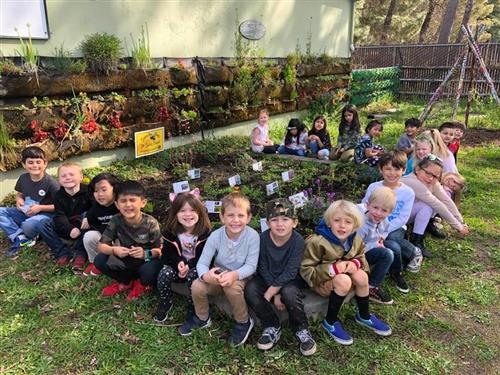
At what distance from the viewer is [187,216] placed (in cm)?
305

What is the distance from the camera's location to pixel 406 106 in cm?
1363

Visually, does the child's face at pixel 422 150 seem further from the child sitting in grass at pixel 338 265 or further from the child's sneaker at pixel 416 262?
the child sitting in grass at pixel 338 265

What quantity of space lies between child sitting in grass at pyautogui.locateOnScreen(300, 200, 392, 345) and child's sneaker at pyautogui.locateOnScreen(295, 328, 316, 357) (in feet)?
0.70

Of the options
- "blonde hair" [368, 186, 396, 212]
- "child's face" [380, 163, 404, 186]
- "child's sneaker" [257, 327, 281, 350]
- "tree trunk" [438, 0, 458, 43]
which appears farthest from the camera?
"tree trunk" [438, 0, 458, 43]

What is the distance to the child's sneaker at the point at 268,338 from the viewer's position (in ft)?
9.19

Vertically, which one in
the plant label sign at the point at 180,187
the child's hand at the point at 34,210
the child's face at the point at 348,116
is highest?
the child's face at the point at 348,116

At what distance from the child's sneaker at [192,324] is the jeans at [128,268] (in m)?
0.43

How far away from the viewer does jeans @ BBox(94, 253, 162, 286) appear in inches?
126

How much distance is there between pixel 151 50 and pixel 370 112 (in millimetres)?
7758

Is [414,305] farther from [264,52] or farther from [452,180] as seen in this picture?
[264,52]

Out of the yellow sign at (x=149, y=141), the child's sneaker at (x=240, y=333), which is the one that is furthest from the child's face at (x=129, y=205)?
the yellow sign at (x=149, y=141)

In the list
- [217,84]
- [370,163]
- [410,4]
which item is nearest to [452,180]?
[370,163]

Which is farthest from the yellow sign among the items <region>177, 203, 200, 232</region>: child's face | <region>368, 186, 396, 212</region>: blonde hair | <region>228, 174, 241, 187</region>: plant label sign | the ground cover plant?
<region>368, 186, 396, 212</region>: blonde hair

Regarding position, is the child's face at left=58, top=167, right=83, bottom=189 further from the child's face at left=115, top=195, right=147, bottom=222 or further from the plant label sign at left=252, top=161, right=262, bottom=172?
the plant label sign at left=252, top=161, right=262, bottom=172
